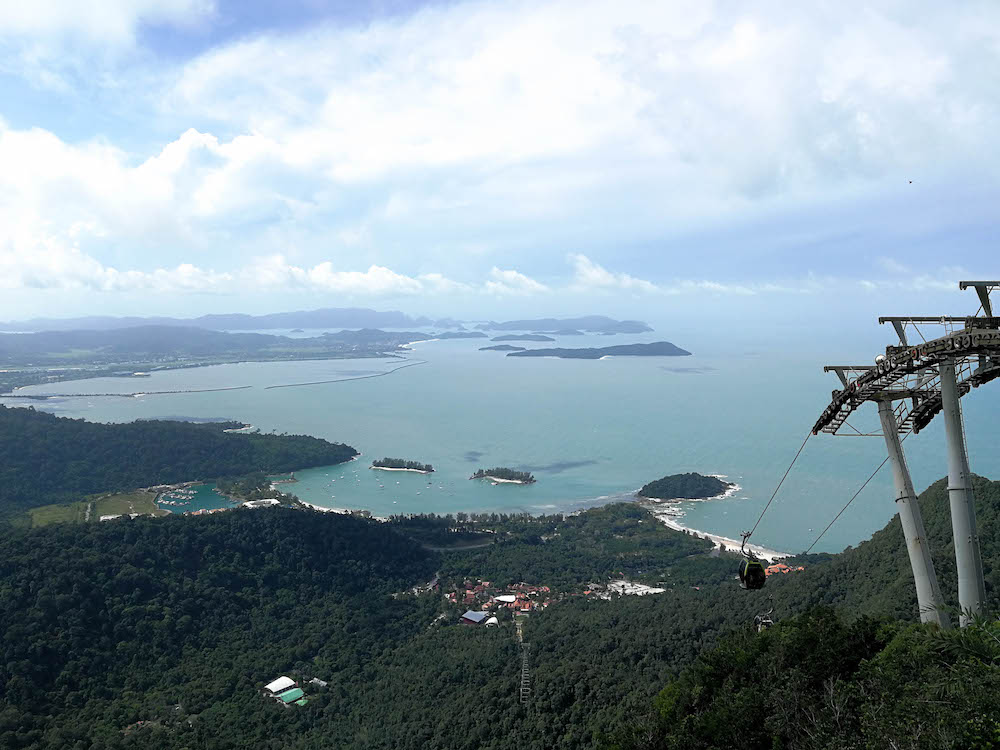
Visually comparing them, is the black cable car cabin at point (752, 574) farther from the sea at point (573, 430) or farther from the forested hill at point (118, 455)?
the forested hill at point (118, 455)

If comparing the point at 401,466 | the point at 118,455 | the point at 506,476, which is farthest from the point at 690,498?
the point at 118,455

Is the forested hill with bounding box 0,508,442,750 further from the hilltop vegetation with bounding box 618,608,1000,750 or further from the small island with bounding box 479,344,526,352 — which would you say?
the small island with bounding box 479,344,526,352

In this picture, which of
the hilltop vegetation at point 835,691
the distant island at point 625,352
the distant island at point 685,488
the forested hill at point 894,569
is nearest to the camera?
the hilltop vegetation at point 835,691

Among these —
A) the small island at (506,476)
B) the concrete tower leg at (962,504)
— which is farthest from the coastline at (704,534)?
the concrete tower leg at (962,504)

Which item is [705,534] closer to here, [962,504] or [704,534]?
[704,534]

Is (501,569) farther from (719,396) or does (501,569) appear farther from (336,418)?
(719,396)

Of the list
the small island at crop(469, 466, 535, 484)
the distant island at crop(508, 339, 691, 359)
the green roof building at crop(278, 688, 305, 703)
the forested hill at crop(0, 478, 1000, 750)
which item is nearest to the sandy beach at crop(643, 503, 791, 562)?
the forested hill at crop(0, 478, 1000, 750)

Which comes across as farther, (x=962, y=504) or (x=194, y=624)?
(x=194, y=624)
